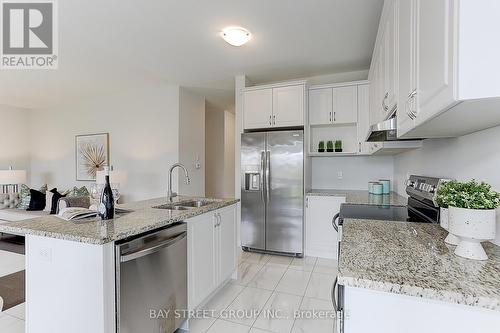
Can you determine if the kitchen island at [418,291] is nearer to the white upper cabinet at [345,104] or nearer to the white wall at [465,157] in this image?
the white wall at [465,157]

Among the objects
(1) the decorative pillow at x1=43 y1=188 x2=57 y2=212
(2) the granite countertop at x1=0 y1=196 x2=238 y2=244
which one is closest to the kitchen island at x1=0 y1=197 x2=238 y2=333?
(2) the granite countertop at x1=0 y1=196 x2=238 y2=244

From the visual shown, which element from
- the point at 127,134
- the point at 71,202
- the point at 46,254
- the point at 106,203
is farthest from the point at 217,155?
the point at 46,254

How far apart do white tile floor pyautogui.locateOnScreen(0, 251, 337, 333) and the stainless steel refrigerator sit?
0.85ft

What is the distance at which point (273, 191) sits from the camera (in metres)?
3.60

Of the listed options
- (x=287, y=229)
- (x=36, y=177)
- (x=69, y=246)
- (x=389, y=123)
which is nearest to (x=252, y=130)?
(x=287, y=229)

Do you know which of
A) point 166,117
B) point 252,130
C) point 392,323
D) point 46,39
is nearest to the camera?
point 392,323

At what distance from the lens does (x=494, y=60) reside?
664mm

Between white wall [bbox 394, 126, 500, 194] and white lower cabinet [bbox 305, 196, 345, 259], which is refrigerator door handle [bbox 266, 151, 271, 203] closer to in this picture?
white lower cabinet [bbox 305, 196, 345, 259]

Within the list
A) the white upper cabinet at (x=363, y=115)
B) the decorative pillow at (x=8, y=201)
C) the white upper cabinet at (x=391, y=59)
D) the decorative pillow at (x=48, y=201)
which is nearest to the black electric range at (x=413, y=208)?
the white upper cabinet at (x=391, y=59)

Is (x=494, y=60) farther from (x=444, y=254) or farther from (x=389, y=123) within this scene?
(x=389, y=123)

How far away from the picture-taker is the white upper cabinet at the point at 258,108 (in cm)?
374

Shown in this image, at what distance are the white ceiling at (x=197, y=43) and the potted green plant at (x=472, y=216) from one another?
1985mm

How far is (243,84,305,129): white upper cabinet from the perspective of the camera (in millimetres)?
3580

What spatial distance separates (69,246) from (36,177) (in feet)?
20.0
